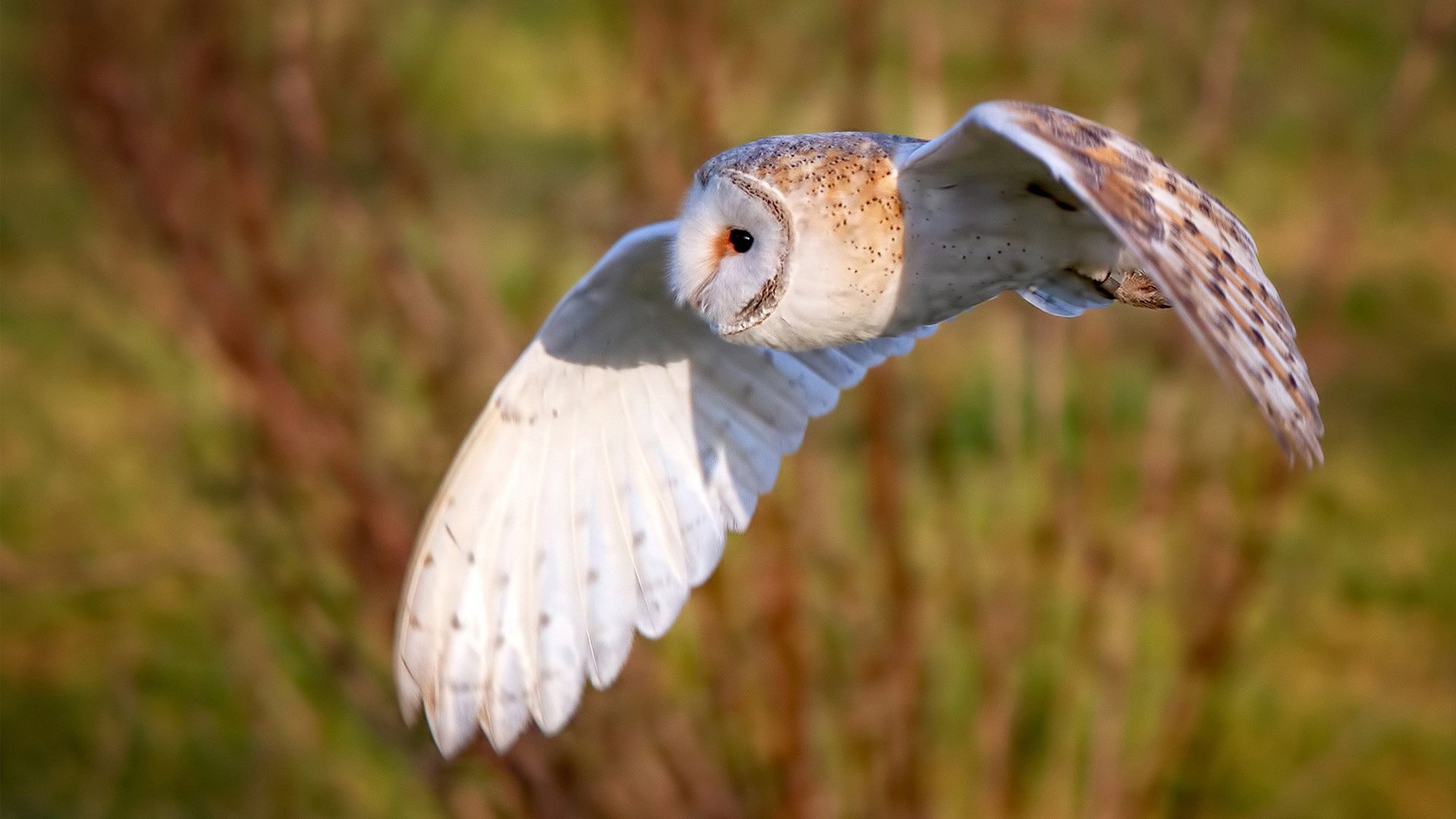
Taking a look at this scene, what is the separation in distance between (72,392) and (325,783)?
1945mm

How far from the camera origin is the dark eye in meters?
1.56

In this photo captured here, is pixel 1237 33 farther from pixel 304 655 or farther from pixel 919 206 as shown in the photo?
pixel 304 655

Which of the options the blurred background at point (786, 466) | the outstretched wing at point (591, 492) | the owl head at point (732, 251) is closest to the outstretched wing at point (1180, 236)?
the owl head at point (732, 251)

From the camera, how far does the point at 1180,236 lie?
4.00ft

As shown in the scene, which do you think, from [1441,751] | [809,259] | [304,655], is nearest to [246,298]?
[304,655]

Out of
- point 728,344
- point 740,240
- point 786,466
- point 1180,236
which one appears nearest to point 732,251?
point 740,240

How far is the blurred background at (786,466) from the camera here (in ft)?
8.86

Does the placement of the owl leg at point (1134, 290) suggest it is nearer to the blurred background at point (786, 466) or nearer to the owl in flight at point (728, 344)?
the owl in flight at point (728, 344)

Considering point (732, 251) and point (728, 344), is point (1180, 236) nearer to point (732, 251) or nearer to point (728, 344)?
point (732, 251)

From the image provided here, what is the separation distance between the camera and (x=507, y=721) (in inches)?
68.9

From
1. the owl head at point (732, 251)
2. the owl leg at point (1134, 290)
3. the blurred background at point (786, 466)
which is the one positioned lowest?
the blurred background at point (786, 466)

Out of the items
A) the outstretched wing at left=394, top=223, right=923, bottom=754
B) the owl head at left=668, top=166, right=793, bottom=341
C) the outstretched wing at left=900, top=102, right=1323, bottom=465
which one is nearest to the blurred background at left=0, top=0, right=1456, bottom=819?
the outstretched wing at left=394, top=223, right=923, bottom=754

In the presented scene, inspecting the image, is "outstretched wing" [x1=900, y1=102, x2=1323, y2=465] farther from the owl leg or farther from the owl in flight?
the owl leg

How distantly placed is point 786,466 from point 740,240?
2283mm
